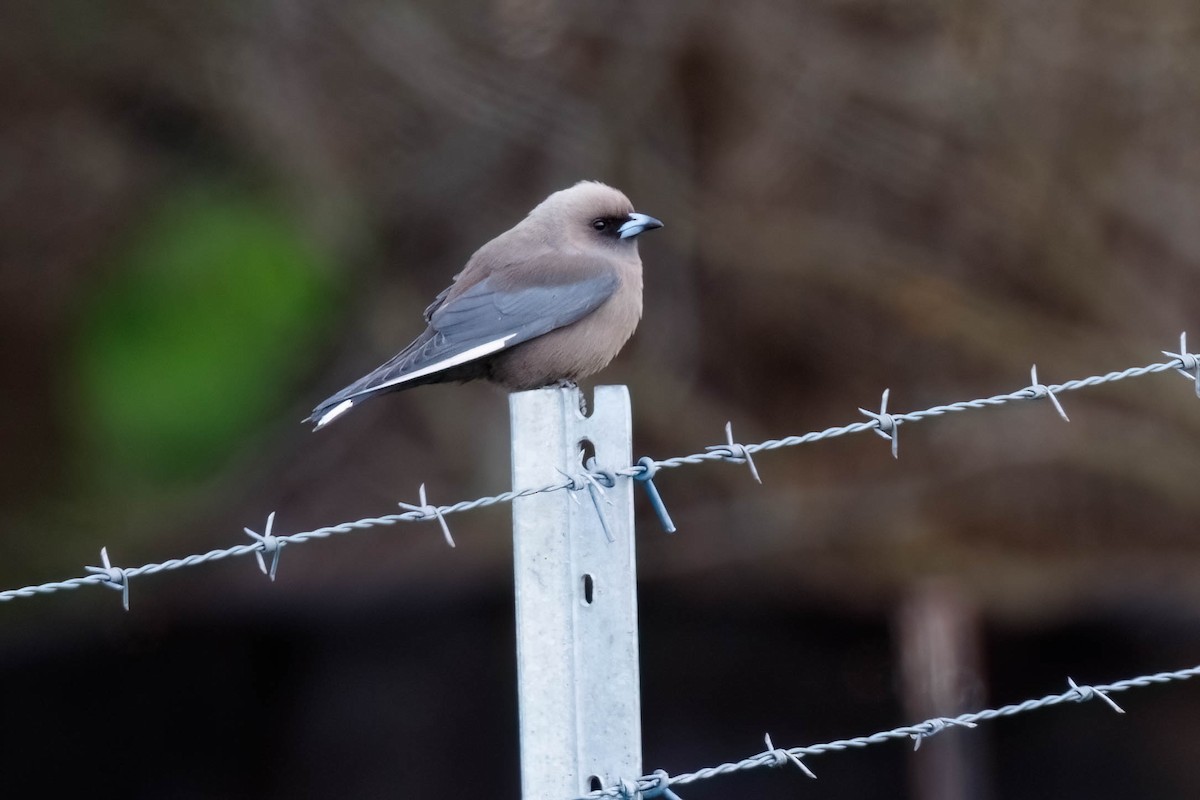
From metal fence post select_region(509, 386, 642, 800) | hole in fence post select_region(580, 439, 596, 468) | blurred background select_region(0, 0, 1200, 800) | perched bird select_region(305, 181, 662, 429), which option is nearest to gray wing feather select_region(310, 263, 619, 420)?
perched bird select_region(305, 181, 662, 429)

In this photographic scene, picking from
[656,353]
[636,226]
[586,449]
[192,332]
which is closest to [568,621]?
[586,449]

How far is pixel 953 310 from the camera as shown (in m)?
8.32

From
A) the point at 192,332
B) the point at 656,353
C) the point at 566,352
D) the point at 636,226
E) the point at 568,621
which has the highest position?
the point at 656,353

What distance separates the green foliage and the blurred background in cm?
2

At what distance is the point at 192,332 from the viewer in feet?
27.2

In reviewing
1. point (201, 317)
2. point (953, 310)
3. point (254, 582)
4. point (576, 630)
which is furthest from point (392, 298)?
point (576, 630)

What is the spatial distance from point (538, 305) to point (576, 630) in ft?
7.08

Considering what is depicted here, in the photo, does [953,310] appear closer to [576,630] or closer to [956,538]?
[956,538]

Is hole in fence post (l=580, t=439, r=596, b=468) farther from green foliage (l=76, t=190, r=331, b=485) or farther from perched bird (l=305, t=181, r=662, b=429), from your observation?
green foliage (l=76, t=190, r=331, b=485)

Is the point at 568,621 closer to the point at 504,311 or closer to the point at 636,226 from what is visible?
the point at 504,311


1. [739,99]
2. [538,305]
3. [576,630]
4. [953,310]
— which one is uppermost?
[739,99]

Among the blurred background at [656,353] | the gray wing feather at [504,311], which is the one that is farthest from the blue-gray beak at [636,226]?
the blurred background at [656,353]

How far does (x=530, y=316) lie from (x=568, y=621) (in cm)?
210

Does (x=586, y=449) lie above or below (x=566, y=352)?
below
